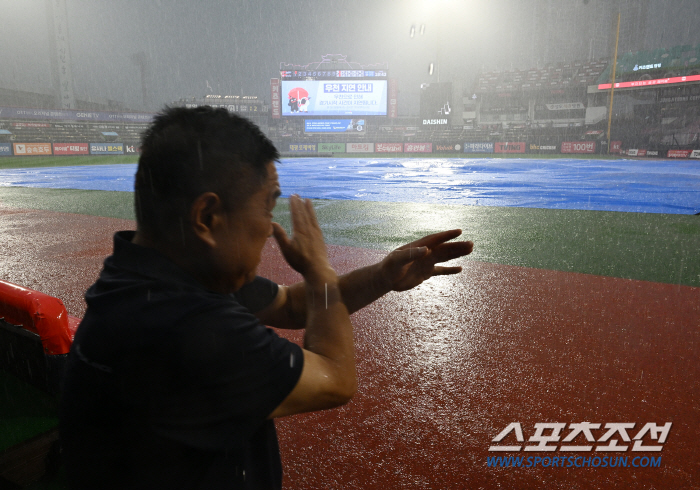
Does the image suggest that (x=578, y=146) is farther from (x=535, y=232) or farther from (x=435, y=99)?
(x=435, y=99)

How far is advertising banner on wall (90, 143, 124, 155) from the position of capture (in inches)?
1431

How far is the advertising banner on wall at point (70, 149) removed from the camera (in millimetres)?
34062

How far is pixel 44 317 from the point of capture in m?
1.74

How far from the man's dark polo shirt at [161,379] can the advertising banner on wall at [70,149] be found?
3996cm

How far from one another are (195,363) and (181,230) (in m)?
0.31

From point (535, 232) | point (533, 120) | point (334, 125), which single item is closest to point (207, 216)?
point (535, 232)

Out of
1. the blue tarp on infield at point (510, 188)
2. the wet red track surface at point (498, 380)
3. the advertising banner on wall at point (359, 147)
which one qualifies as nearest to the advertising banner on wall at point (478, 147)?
the advertising banner on wall at point (359, 147)

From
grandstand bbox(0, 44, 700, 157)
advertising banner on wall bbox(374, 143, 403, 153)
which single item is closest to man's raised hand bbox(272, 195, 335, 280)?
grandstand bbox(0, 44, 700, 157)

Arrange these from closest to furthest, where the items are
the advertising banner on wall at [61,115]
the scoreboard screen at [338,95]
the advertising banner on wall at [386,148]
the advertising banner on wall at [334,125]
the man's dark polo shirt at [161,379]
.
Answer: the man's dark polo shirt at [161,379]
the advertising banner on wall at [61,115]
the advertising banner on wall at [386,148]
the scoreboard screen at [338,95]
the advertising banner on wall at [334,125]

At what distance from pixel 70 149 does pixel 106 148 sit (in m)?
3.01

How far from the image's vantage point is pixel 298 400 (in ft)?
3.10

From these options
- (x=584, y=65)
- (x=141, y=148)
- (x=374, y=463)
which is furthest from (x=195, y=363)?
(x=584, y=65)

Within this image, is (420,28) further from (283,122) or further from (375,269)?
(375,269)

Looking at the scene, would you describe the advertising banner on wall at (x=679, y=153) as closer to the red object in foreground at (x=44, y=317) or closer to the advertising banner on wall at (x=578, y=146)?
the advertising banner on wall at (x=578, y=146)
